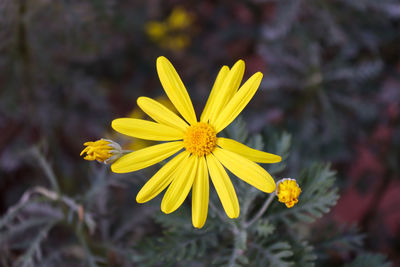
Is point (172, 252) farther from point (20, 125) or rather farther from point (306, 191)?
point (20, 125)

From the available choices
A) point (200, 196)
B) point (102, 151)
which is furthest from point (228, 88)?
point (102, 151)

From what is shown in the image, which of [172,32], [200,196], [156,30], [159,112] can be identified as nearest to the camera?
[200,196]

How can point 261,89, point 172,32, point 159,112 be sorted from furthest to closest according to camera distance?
point 172,32 < point 261,89 < point 159,112

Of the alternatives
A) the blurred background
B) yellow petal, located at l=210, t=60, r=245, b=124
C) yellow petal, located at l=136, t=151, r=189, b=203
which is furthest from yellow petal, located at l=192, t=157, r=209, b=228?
the blurred background

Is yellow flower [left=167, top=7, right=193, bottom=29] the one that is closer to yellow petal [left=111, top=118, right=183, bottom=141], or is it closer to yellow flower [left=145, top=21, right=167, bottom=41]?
yellow flower [left=145, top=21, right=167, bottom=41]

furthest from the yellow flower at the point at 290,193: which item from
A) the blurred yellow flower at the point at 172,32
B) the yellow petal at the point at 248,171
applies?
the blurred yellow flower at the point at 172,32

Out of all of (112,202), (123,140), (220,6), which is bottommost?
(112,202)

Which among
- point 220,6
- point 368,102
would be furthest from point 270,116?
point 220,6

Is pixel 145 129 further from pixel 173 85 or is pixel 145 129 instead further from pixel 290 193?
pixel 290 193
